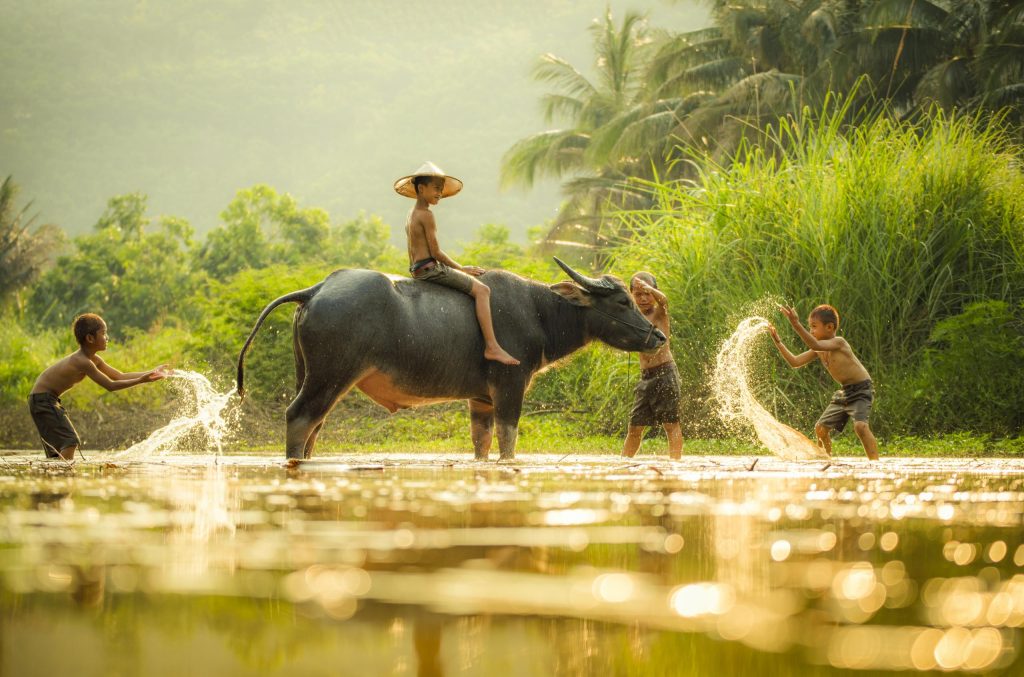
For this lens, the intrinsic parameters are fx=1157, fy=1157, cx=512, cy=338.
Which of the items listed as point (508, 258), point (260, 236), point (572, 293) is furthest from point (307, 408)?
point (260, 236)

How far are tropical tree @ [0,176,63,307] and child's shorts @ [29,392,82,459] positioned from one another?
42.0 m

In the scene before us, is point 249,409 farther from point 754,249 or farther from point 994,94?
point 994,94

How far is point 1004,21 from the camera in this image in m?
23.8

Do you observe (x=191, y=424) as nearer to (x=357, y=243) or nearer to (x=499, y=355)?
(x=499, y=355)

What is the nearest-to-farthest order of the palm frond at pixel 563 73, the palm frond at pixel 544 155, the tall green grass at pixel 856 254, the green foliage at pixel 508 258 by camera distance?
the tall green grass at pixel 856 254, the green foliage at pixel 508 258, the palm frond at pixel 544 155, the palm frond at pixel 563 73

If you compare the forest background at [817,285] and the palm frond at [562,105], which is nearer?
the forest background at [817,285]

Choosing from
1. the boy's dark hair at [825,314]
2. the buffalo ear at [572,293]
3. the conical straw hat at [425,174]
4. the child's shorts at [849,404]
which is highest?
the conical straw hat at [425,174]

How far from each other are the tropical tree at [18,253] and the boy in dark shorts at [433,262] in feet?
140

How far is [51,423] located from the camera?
7.64 m

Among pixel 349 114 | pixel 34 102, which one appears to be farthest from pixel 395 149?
pixel 34 102

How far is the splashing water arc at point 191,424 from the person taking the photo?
10.9 m

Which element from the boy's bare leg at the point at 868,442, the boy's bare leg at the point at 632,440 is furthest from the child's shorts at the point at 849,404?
the boy's bare leg at the point at 632,440

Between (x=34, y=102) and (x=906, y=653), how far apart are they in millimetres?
158422

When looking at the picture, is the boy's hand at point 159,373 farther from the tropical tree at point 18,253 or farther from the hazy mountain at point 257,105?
the hazy mountain at point 257,105
